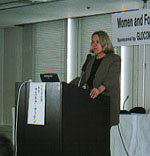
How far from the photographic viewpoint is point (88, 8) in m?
6.61

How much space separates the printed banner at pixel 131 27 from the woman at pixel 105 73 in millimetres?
1879

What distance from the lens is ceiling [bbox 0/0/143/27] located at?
20.2ft

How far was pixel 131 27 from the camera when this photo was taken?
4582 mm

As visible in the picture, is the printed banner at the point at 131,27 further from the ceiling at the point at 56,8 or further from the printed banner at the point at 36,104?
the printed banner at the point at 36,104

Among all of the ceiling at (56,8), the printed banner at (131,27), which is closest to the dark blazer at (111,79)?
the printed banner at (131,27)

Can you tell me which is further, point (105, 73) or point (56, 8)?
point (56, 8)

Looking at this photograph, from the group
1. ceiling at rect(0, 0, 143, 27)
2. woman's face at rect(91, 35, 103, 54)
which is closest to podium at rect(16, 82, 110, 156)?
woman's face at rect(91, 35, 103, 54)

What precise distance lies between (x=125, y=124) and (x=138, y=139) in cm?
22

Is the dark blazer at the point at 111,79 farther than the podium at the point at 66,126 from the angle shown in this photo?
Yes

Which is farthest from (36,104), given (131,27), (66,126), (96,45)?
(131,27)

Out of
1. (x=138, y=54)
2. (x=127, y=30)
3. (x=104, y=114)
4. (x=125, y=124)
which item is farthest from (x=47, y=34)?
(x=104, y=114)

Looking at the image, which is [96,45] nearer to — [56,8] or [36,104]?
[36,104]

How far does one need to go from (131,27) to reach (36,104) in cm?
270

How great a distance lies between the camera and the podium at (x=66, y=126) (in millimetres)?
2127
